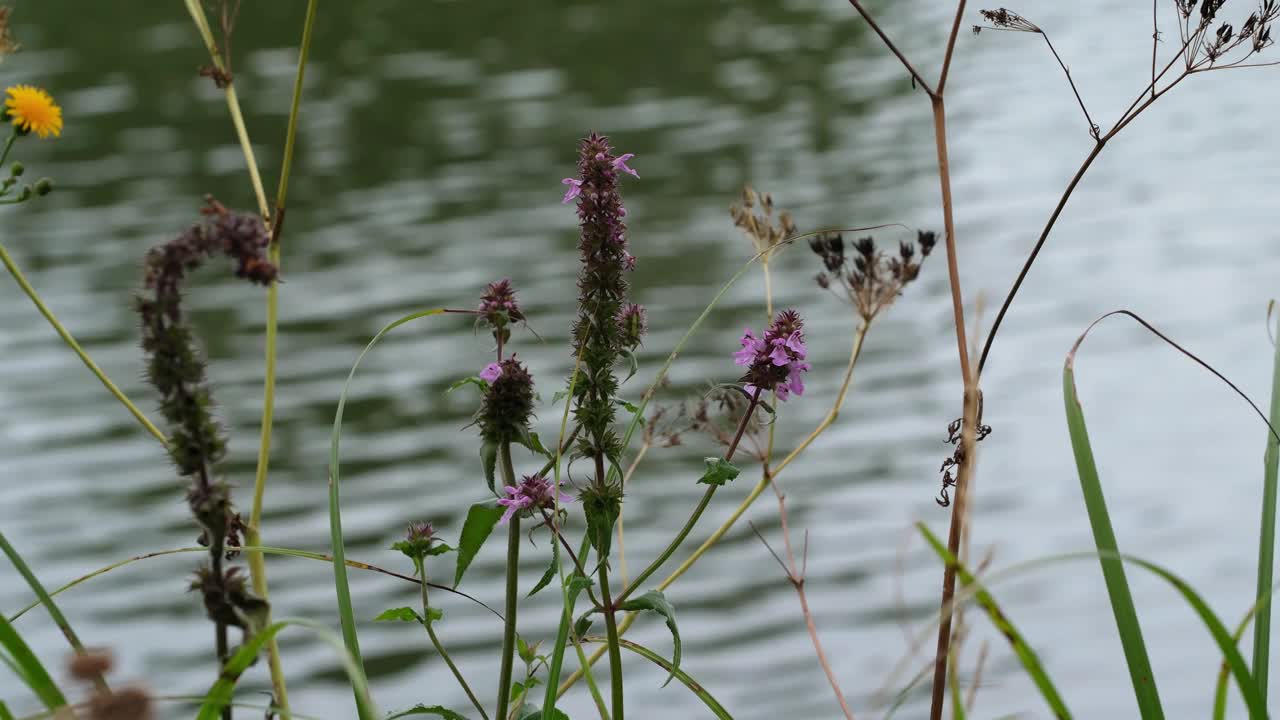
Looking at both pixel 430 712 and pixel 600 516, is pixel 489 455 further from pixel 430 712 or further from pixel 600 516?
pixel 430 712

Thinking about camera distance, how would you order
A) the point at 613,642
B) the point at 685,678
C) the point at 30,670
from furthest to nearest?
the point at 685,678, the point at 613,642, the point at 30,670

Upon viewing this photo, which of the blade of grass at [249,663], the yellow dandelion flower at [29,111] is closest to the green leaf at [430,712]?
the blade of grass at [249,663]

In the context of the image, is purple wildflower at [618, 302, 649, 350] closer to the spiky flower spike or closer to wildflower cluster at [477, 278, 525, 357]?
the spiky flower spike

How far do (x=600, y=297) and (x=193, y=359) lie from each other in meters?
0.70

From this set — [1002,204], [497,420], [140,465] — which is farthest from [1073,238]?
[497,420]

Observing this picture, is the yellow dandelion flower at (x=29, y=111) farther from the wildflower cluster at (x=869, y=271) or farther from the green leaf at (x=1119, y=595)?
the green leaf at (x=1119, y=595)

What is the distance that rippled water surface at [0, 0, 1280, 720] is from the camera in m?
7.51

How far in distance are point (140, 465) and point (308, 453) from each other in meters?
1.07

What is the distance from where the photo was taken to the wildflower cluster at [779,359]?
5.89ft

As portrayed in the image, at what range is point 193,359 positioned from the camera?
109 cm

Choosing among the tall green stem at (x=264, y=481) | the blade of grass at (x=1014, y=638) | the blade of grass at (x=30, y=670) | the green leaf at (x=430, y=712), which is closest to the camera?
the blade of grass at (x=1014, y=638)

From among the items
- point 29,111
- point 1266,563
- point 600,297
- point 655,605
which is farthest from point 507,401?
point 29,111

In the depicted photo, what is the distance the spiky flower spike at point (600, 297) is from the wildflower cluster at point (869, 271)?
412 mm

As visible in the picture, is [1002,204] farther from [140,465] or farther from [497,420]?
[497,420]
